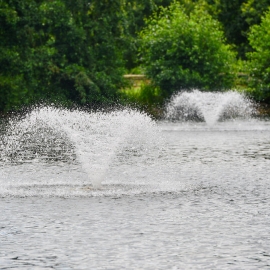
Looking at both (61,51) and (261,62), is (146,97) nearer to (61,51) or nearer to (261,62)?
(61,51)

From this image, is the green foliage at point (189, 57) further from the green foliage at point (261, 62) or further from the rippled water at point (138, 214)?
the rippled water at point (138, 214)

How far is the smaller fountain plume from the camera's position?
62.9 m

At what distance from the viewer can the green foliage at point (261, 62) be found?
71125 mm

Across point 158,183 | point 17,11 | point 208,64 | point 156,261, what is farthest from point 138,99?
point 156,261

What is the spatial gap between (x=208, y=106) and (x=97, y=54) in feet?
30.6

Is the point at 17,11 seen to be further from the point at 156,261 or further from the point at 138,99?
the point at 156,261

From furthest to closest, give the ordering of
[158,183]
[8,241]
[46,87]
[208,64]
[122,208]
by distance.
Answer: [208,64], [46,87], [158,183], [122,208], [8,241]

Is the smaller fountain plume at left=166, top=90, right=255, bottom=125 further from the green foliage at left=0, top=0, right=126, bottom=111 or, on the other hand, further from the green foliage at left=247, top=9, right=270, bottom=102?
the green foliage at left=0, top=0, right=126, bottom=111

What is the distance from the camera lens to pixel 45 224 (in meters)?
14.6

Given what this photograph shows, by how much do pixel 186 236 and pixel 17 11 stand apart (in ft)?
154

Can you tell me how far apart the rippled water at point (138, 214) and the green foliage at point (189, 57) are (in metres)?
41.9

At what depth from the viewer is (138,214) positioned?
15.6 metres

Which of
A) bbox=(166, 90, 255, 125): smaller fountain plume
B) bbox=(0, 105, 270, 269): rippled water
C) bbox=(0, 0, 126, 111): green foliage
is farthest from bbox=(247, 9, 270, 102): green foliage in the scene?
bbox=(0, 105, 270, 269): rippled water

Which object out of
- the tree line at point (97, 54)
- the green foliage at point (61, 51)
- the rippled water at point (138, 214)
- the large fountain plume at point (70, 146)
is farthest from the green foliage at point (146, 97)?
the rippled water at point (138, 214)
